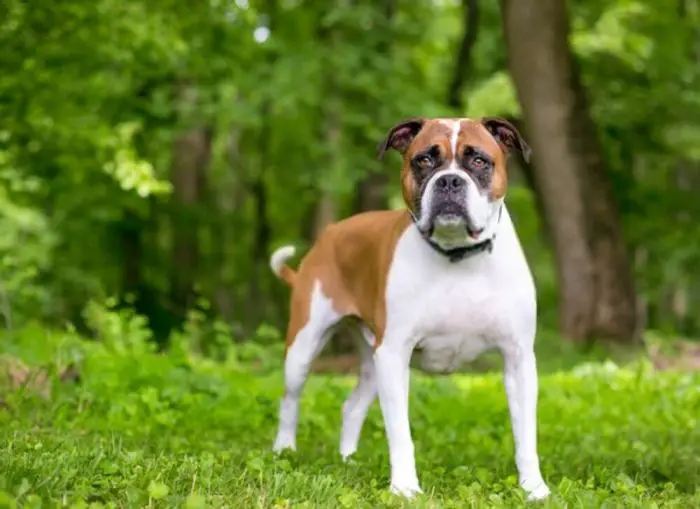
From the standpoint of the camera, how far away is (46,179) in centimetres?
1352

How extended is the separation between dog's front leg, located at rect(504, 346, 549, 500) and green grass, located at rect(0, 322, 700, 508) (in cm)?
11

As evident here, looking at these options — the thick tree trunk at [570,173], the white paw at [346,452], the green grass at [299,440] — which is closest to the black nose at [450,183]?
the green grass at [299,440]

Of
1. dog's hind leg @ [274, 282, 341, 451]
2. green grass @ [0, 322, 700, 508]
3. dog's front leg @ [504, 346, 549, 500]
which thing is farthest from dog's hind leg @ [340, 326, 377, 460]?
dog's front leg @ [504, 346, 549, 500]

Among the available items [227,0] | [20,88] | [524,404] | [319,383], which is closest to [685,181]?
[227,0]

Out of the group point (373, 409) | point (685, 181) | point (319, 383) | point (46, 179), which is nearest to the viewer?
point (373, 409)

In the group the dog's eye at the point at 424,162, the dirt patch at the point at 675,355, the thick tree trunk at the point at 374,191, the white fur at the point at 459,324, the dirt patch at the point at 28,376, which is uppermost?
the thick tree trunk at the point at 374,191

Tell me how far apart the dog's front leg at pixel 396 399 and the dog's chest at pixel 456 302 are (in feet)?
0.31

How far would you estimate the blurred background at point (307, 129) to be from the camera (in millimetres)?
9727

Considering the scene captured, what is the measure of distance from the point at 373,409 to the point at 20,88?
12.9ft

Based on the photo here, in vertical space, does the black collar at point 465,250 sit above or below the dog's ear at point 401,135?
below

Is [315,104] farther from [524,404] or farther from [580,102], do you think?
[524,404]

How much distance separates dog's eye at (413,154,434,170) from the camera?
441 centimetres

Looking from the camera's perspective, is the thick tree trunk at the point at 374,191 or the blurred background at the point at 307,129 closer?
the blurred background at the point at 307,129

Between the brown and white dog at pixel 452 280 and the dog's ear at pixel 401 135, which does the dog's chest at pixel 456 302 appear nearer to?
the brown and white dog at pixel 452 280
